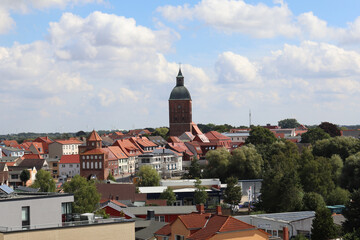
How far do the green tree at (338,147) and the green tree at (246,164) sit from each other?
922 cm

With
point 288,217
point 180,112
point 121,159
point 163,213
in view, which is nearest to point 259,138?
point 121,159

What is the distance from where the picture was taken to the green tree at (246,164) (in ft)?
282

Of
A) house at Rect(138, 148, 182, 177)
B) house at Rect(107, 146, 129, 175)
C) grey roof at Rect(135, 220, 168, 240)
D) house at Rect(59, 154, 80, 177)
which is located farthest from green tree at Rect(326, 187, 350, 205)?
house at Rect(59, 154, 80, 177)

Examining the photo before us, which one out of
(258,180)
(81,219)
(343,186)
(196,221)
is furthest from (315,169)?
(81,219)

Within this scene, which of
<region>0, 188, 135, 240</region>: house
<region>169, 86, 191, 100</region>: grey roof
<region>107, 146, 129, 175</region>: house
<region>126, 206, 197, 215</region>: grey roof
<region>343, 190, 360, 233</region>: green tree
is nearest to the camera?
<region>0, 188, 135, 240</region>: house

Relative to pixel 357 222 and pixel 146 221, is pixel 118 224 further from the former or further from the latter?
pixel 357 222

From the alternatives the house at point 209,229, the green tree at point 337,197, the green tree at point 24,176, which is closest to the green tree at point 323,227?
the house at point 209,229

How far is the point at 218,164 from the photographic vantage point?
291ft

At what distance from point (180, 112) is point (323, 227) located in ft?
390

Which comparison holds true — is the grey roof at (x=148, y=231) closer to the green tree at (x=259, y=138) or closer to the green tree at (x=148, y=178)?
the green tree at (x=148, y=178)

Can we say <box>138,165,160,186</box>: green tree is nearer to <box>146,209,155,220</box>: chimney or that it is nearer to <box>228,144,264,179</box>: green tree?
<box>228,144,264,179</box>: green tree

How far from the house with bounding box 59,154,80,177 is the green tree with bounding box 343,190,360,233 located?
7783 centimetres

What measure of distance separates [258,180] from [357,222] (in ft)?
126

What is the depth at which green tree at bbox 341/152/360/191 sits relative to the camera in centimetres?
6681
